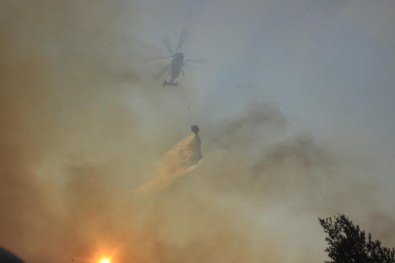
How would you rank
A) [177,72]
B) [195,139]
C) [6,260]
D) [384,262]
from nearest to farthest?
1. [6,260]
2. [384,262]
3. [177,72]
4. [195,139]

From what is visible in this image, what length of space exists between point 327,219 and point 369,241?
154 inches

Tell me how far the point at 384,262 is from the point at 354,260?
2315 millimetres

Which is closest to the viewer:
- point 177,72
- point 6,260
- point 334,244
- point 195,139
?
point 6,260

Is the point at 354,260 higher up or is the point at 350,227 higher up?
the point at 350,227

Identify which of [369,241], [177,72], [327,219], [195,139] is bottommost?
[369,241]

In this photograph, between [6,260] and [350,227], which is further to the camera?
[350,227]

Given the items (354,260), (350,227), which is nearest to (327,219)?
(350,227)

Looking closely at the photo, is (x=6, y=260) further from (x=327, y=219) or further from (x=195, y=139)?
(x=195, y=139)

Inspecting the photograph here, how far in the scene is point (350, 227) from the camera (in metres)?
29.9

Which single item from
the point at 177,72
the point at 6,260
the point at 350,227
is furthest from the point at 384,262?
the point at 177,72

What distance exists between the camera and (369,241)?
28.4 metres

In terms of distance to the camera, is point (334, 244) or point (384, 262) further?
point (334, 244)

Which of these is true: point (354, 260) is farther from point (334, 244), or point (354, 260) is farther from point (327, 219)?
point (327, 219)

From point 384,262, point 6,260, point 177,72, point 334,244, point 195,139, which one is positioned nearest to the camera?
point 6,260
